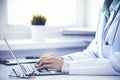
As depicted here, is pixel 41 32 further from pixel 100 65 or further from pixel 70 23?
pixel 100 65

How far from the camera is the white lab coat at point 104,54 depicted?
1149 millimetres

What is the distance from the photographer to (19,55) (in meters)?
1.75

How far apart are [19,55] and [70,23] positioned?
659 mm

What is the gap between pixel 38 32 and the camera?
183cm

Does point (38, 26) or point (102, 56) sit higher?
point (38, 26)

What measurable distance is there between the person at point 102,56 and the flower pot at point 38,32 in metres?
0.41

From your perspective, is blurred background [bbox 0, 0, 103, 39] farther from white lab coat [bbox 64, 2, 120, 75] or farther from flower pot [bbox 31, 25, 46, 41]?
white lab coat [bbox 64, 2, 120, 75]

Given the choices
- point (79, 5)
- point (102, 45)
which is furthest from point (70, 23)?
point (102, 45)

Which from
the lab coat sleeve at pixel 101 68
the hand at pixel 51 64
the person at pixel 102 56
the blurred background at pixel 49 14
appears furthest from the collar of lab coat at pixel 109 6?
the blurred background at pixel 49 14

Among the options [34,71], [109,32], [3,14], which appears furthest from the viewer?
[3,14]

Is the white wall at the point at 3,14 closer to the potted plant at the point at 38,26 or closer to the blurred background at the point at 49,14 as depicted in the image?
the blurred background at the point at 49,14

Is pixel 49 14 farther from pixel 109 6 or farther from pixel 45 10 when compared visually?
pixel 109 6

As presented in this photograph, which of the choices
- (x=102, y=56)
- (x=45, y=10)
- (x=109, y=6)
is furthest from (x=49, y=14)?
(x=102, y=56)

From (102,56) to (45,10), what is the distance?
2.84 ft
